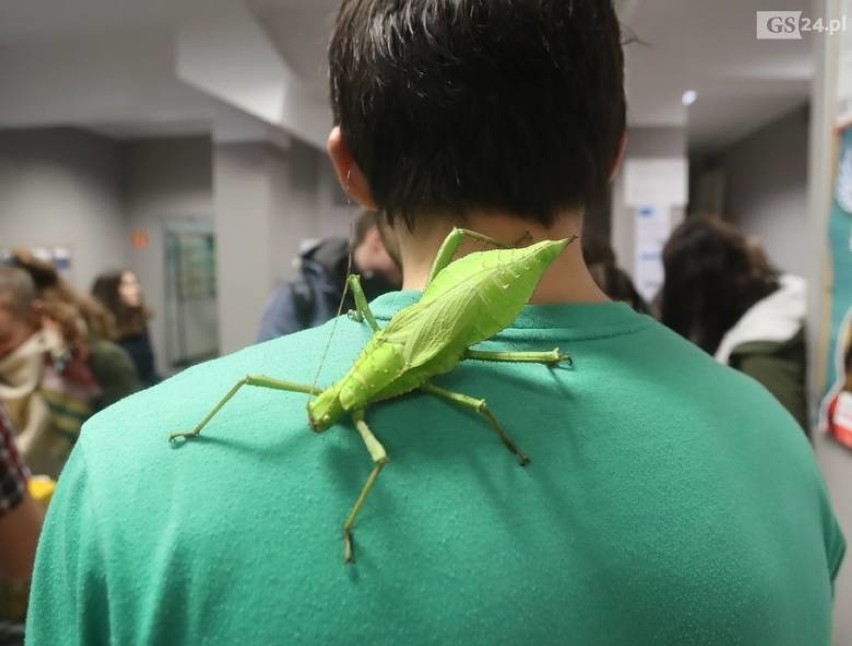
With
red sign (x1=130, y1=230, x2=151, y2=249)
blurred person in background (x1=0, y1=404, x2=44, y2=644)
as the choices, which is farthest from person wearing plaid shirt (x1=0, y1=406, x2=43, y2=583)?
red sign (x1=130, y1=230, x2=151, y2=249)

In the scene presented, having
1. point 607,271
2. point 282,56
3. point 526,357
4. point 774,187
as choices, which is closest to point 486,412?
point 526,357

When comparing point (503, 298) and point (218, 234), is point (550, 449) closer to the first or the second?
point (503, 298)

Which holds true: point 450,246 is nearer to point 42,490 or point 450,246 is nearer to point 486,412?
point 486,412

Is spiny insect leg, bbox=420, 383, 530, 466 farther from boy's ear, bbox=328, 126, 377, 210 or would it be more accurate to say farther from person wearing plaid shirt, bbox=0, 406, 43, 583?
person wearing plaid shirt, bbox=0, 406, 43, 583

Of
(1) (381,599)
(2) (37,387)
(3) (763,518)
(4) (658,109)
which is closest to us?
(1) (381,599)

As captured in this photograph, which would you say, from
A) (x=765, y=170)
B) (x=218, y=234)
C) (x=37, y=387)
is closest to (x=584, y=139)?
(x=37, y=387)

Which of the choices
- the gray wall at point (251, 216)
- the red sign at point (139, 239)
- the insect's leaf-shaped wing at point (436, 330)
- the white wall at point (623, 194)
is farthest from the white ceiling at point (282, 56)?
the red sign at point (139, 239)
